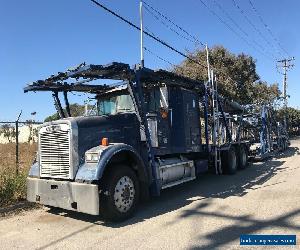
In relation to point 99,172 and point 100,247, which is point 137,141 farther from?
point 100,247

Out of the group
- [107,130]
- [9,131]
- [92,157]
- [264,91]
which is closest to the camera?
[92,157]

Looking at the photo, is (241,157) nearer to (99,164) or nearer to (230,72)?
(99,164)

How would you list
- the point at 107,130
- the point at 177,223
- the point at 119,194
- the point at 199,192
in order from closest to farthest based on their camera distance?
the point at 177,223 < the point at 119,194 < the point at 107,130 < the point at 199,192

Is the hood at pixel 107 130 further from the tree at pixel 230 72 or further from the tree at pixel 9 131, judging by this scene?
the tree at pixel 230 72

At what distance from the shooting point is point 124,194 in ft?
23.6

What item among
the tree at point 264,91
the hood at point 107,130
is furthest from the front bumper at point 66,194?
the tree at point 264,91

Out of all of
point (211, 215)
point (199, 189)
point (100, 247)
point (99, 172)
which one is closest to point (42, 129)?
point (99, 172)

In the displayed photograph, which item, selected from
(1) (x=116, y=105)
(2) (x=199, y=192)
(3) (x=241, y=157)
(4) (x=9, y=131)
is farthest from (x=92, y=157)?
(3) (x=241, y=157)

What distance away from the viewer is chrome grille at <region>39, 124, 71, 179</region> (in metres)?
7.21

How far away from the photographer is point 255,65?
38562mm

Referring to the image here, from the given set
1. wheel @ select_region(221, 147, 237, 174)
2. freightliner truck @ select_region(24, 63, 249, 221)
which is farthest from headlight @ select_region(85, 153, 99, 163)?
wheel @ select_region(221, 147, 237, 174)

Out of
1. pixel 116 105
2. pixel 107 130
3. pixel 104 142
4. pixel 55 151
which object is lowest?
pixel 55 151

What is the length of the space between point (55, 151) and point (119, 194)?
155cm

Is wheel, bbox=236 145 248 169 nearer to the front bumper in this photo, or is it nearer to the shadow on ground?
the shadow on ground
